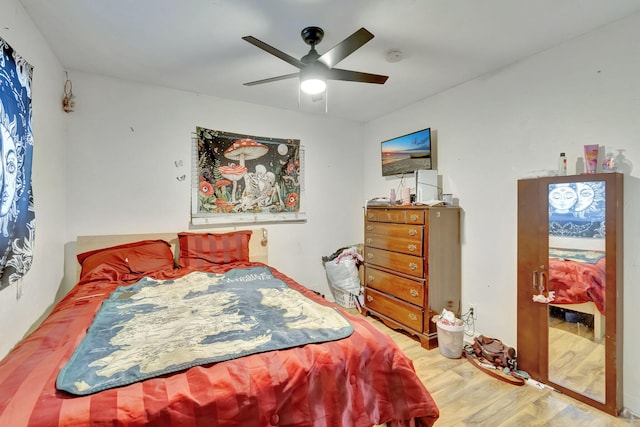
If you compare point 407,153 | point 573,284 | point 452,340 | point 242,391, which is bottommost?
point 452,340

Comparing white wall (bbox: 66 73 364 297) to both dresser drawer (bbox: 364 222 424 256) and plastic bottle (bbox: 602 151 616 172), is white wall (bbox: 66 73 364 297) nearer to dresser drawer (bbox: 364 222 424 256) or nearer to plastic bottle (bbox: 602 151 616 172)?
dresser drawer (bbox: 364 222 424 256)

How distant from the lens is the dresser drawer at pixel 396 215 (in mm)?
2701

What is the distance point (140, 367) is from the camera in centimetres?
105

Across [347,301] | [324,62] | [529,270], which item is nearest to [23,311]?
[324,62]

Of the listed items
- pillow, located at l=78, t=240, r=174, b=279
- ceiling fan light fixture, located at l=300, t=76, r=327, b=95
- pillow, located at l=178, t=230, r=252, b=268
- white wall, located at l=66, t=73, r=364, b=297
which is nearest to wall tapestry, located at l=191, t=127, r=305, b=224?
white wall, located at l=66, t=73, r=364, b=297

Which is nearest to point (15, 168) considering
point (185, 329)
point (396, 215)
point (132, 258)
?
point (132, 258)

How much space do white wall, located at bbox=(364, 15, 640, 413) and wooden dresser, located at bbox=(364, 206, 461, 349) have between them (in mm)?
176

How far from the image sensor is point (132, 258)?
2.55 m

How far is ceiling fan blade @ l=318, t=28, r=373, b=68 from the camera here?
1.59 metres

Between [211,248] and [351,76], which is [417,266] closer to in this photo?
[351,76]

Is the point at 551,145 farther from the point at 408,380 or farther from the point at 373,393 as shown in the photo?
the point at 373,393

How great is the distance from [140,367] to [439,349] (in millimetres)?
2375

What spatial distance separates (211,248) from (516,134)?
289 cm

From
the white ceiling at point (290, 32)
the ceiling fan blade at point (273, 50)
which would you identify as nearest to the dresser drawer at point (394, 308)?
the white ceiling at point (290, 32)
